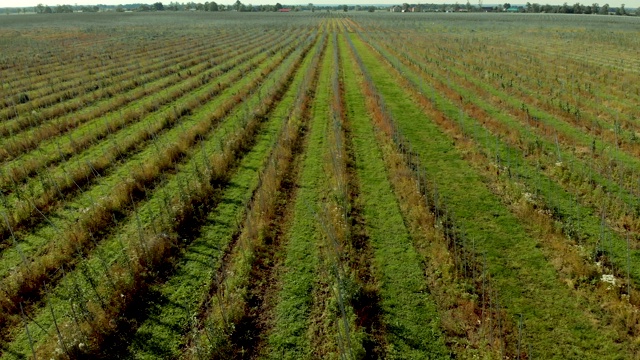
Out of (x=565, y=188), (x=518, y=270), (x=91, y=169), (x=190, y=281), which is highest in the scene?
(x=565, y=188)

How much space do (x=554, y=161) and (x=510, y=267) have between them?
23.6 ft

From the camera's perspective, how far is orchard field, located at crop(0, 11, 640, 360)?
789 cm

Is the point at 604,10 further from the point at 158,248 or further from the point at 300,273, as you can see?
the point at 158,248

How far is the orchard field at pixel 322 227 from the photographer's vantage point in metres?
7.89

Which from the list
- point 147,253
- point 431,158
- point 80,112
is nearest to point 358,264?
point 147,253

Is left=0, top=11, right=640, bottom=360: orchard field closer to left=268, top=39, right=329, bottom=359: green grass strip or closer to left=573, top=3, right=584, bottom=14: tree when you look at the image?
left=268, top=39, right=329, bottom=359: green grass strip

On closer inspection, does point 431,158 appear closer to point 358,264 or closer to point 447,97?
point 358,264

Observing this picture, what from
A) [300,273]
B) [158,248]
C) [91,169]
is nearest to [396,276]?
[300,273]

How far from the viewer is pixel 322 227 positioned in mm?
11398

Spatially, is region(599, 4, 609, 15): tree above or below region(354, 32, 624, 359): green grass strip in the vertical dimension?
above

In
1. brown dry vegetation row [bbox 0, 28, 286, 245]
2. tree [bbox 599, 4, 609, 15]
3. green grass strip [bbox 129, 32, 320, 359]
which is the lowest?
green grass strip [bbox 129, 32, 320, 359]

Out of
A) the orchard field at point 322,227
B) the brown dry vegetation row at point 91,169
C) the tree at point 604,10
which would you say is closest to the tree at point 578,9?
the tree at point 604,10

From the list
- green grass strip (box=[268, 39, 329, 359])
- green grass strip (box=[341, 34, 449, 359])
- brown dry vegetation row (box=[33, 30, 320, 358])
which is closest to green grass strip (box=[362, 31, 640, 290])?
green grass strip (box=[341, 34, 449, 359])

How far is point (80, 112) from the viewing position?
22.5 metres
